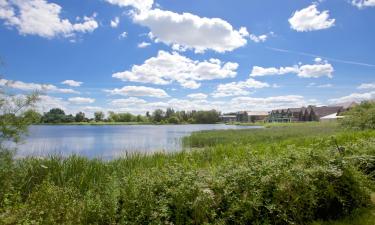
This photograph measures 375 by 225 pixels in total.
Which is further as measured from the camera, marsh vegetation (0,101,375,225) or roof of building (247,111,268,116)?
roof of building (247,111,268,116)

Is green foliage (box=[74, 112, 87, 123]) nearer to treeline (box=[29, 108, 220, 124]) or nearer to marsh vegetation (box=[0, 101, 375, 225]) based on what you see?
treeline (box=[29, 108, 220, 124])

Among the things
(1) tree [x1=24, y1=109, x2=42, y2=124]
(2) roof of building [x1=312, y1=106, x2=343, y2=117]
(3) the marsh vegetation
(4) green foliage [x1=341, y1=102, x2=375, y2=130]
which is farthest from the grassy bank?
(2) roof of building [x1=312, y1=106, x2=343, y2=117]

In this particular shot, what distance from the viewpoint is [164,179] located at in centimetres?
402

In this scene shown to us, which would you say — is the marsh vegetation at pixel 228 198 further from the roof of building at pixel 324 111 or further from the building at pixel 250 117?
the building at pixel 250 117

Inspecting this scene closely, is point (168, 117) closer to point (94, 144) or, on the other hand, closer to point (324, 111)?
point (324, 111)

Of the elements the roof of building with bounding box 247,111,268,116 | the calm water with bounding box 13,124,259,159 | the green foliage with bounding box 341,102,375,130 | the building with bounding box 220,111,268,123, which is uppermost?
the roof of building with bounding box 247,111,268,116

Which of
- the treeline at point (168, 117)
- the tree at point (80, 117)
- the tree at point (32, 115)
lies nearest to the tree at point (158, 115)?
the treeline at point (168, 117)

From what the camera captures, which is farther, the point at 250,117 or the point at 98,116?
the point at 250,117

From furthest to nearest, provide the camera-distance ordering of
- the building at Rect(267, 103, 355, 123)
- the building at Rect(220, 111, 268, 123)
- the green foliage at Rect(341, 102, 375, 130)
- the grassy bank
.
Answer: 1. the building at Rect(220, 111, 268, 123)
2. the building at Rect(267, 103, 355, 123)
3. the green foliage at Rect(341, 102, 375, 130)
4. the grassy bank

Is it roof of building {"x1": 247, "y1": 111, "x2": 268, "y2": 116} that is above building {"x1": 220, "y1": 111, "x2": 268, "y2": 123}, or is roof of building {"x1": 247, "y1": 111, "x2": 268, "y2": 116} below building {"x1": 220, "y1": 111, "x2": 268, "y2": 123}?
above

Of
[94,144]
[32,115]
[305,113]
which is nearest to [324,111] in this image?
[305,113]

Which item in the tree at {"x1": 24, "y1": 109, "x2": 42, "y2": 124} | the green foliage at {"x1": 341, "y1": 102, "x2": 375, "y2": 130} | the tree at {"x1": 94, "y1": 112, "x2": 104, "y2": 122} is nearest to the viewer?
the tree at {"x1": 24, "y1": 109, "x2": 42, "y2": 124}

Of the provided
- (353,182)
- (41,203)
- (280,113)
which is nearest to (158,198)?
(41,203)

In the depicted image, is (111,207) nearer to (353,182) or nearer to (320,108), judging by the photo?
(353,182)
